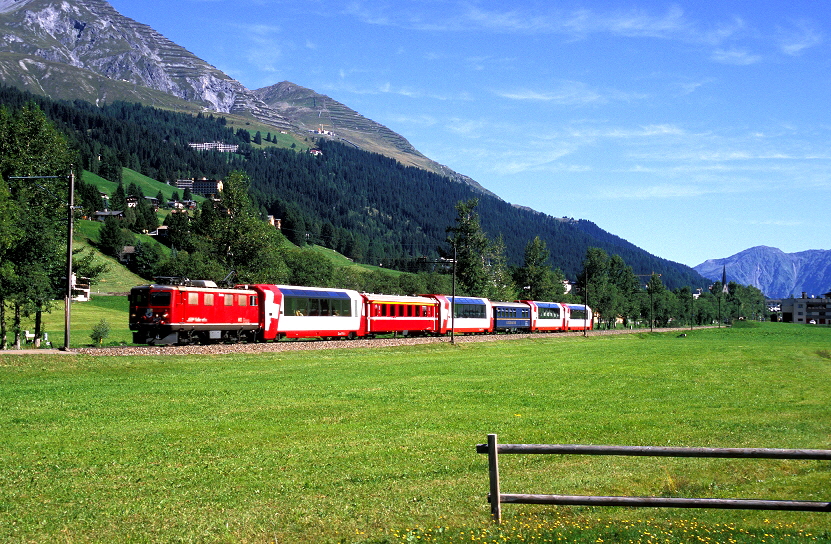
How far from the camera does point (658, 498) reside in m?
10.7

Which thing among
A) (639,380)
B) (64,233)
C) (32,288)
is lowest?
(639,380)

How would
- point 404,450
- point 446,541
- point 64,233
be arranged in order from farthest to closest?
1. point 64,233
2. point 404,450
3. point 446,541

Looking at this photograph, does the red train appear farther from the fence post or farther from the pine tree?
the fence post

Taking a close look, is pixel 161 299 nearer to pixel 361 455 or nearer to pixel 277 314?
pixel 277 314

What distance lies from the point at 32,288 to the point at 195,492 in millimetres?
39515

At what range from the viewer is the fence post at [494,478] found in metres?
11.0

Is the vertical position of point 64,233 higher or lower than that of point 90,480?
higher

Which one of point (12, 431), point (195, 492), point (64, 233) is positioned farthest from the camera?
point (64, 233)

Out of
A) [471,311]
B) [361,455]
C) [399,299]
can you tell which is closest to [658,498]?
[361,455]

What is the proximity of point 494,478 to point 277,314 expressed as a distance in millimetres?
44175

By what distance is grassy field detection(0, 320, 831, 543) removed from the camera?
11117 millimetres

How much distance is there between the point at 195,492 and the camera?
41.8 feet

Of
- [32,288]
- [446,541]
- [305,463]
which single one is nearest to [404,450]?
[305,463]

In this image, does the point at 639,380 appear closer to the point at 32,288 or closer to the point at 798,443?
the point at 798,443
